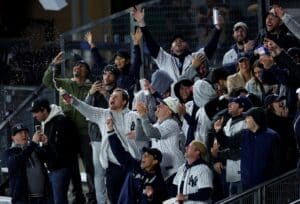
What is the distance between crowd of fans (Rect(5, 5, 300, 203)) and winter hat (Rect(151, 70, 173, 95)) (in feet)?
0.04

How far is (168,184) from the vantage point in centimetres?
1130

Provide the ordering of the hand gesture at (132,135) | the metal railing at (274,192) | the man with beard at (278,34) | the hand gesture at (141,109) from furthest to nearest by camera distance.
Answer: the hand gesture at (132,135) < the hand gesture at (141,109) < the man with beard at (278,34) < the metal railing at (274,192)

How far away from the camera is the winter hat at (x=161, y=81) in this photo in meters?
11.7

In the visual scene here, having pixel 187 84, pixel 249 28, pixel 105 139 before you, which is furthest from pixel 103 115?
pixel 249 28

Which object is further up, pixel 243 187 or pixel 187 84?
pixel 187 84

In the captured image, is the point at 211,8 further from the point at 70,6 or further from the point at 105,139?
the point at 70,6

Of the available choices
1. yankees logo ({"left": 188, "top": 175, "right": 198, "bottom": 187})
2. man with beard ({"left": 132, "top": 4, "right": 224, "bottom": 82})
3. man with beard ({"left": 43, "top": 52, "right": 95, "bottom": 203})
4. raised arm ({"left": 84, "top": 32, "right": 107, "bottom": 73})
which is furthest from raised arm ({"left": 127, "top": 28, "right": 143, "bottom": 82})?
yankees logo ({"left": 188, "top": 175, "right": 198, "bottom": 187})

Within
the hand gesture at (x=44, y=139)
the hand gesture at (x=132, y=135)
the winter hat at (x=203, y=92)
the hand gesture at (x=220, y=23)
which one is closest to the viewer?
the winter hat at (x=203, y=92)

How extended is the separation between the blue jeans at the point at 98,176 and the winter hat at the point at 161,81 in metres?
0.99

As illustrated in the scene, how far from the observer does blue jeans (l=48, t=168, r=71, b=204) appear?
41.0 ft

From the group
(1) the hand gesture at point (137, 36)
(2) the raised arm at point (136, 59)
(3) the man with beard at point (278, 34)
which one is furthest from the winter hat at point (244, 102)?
(1) the hand gesture at point (137, 36)

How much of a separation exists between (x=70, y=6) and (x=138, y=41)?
7.01 feet

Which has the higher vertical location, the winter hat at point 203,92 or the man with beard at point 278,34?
the man with beard at point 278,34

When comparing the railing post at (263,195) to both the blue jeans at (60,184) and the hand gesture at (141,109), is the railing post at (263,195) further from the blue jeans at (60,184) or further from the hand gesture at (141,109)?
the blue jeans at (60,184)
